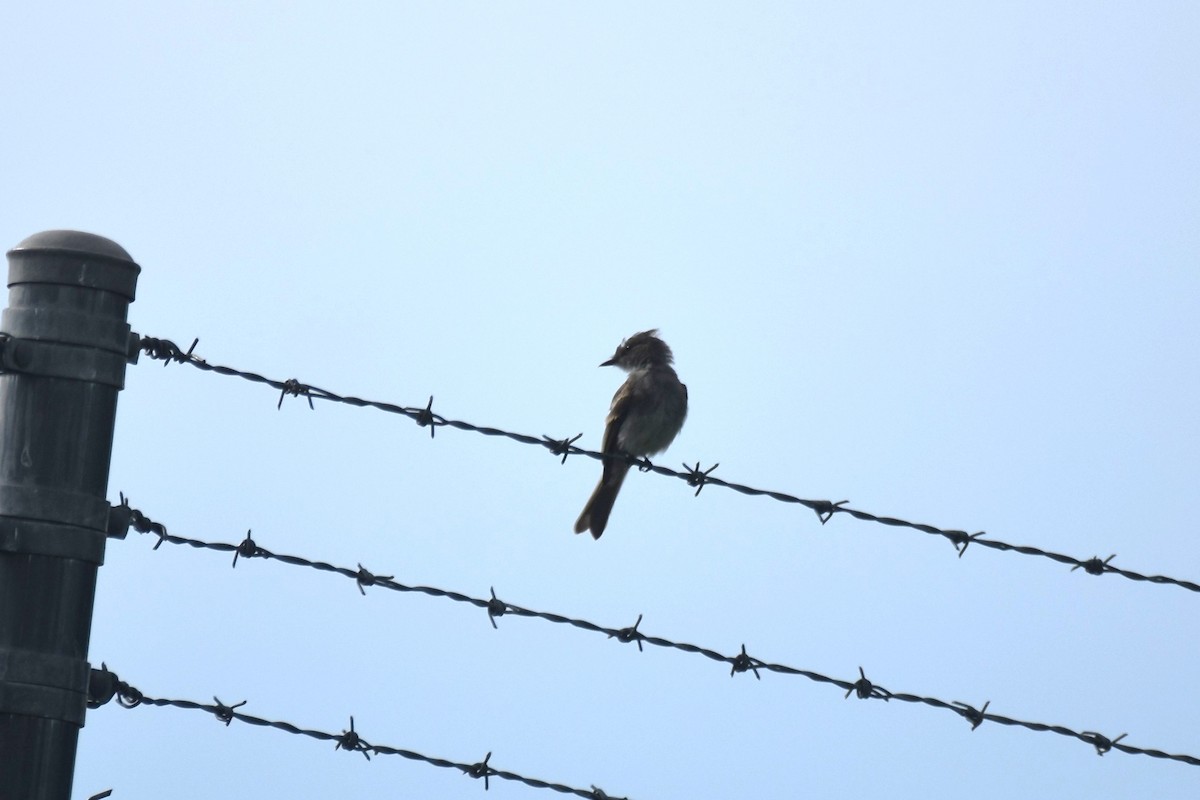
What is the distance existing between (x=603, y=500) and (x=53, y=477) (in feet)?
21.1

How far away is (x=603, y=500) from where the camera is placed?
9875 mm

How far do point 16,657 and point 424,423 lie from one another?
5.31 ft

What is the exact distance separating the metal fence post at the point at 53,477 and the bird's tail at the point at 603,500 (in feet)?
20.2

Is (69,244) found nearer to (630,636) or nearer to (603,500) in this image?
(630,636)

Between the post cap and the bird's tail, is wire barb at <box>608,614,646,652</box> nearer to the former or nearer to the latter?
the post cap

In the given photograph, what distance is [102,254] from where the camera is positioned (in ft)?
12.3

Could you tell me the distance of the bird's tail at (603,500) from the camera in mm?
9836

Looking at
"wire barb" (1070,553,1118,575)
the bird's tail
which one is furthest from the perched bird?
"wire barb" (1070,553,1118,575)

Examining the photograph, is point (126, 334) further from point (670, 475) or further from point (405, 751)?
point (670, 475)

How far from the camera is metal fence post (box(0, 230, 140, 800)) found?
3.47m

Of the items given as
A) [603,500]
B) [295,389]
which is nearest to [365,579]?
[295,389]

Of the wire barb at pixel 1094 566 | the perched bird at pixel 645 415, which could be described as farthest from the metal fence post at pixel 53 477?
the perched bird at pixel 645 415

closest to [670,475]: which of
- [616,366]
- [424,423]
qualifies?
[424,423]

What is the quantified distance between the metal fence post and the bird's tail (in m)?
6.16
